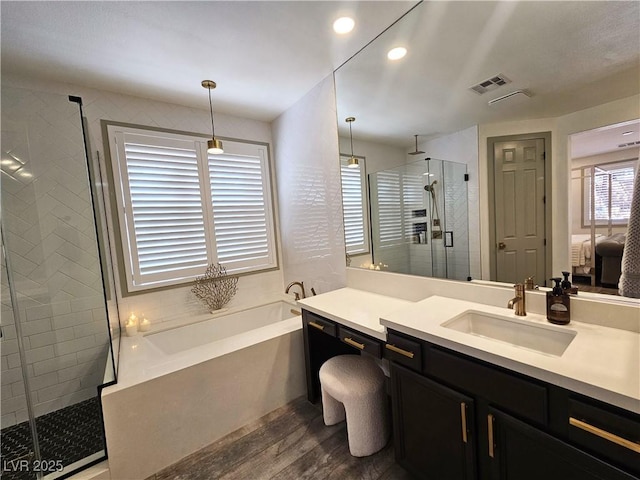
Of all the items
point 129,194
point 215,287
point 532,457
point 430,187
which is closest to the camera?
point 532,457

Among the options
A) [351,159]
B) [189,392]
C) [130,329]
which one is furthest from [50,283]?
[351,159]

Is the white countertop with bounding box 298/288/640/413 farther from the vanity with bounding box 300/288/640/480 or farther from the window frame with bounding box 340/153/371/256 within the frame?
the window frame with bounding box 340/153/371/256

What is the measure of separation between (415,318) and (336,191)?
139cm

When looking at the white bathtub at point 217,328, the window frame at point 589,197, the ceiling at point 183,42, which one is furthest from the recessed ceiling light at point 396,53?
the white bathtub at point 217,328

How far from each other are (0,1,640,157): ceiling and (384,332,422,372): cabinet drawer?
4.17 feet

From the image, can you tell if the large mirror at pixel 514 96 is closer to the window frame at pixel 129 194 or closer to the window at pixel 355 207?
the window at pixel 355 207

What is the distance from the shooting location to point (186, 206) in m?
2.69

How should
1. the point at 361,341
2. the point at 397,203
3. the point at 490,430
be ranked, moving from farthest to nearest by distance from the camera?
the point at 397,203, the point at 361,341, the point at 490,430

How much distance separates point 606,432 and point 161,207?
309 centimetres

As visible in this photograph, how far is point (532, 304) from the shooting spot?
4.44 feet

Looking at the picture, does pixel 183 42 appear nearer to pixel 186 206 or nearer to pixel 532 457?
pixel 186 206

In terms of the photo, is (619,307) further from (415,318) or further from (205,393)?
(205,393)

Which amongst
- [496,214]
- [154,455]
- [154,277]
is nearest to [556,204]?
[496,214]

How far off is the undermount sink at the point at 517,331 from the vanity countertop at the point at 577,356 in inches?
1.4
